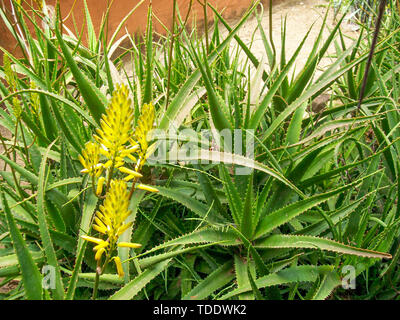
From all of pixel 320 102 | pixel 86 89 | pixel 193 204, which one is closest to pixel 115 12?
pixel 320 102

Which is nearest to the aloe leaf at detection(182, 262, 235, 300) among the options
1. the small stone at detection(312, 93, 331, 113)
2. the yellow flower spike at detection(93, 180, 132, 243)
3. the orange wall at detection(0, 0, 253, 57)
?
the yellow flower spike at detection(93, 180, 132, 243)

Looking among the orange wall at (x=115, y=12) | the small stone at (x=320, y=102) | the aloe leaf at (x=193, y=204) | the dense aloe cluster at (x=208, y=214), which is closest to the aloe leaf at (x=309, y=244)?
the dense aloe cluster at (x=208, y=214)

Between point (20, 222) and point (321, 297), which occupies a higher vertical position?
point (20, 222)

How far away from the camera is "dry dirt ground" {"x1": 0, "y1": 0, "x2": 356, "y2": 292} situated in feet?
7.16

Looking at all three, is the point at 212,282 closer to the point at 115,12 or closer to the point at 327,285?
the point at 327,285

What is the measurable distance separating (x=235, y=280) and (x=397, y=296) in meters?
0.33

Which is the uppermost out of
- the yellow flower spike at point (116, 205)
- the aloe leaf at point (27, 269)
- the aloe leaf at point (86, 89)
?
the aloe leaf at point (86, 89)

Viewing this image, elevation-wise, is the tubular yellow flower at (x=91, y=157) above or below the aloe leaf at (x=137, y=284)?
above

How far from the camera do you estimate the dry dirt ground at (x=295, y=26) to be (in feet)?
7.16

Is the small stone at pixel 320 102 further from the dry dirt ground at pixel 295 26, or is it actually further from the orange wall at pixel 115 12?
the orange wall at pixel 115 12

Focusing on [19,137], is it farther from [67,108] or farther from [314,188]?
[314,188]
